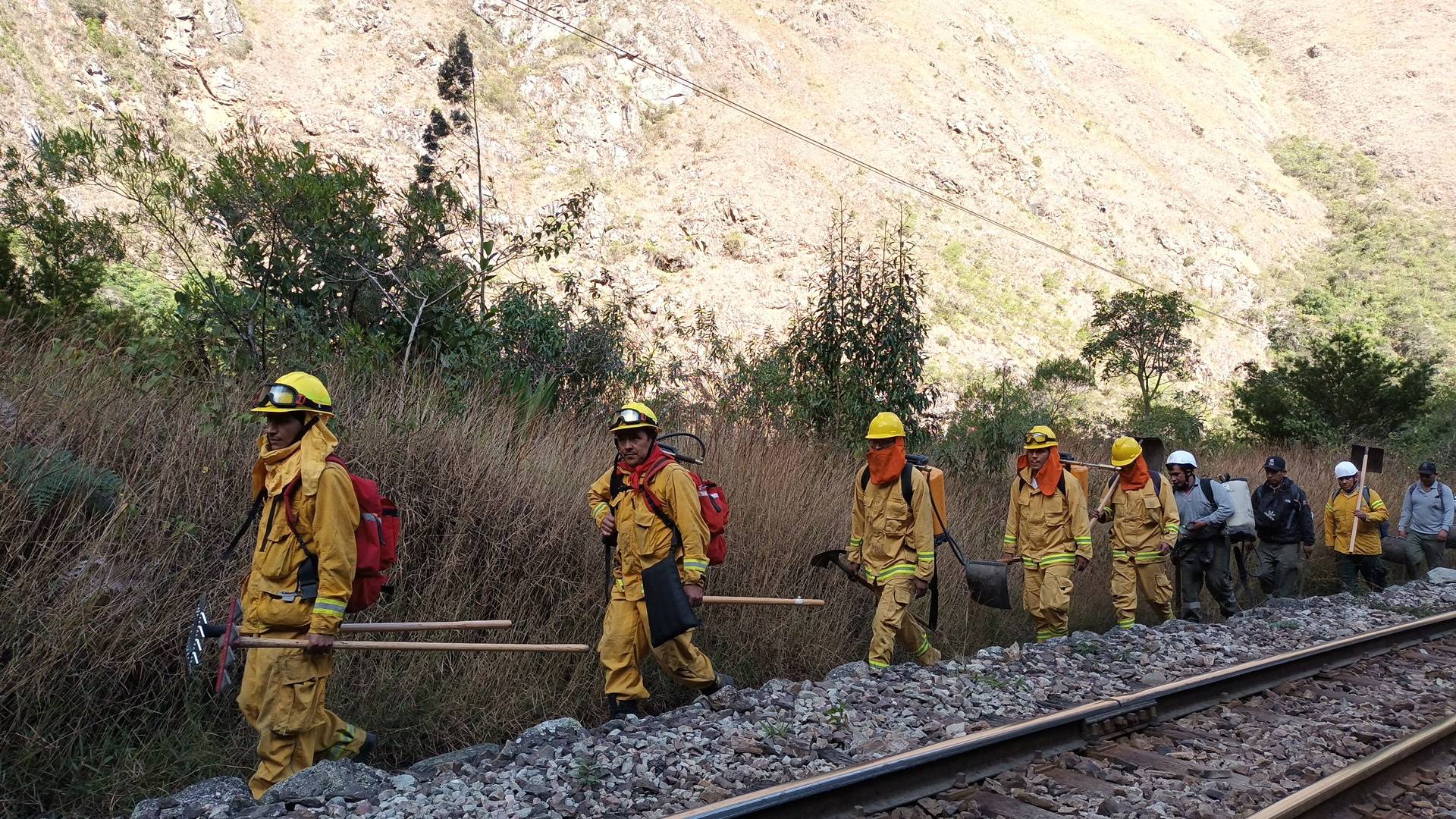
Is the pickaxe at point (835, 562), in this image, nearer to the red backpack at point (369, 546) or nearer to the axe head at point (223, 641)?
the red backpack at point (369, 546)

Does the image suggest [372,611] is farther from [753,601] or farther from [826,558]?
[826,558]

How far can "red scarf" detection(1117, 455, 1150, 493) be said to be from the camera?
30.5 feet

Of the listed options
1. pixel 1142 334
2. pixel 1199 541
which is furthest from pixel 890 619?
pixel 1142 334

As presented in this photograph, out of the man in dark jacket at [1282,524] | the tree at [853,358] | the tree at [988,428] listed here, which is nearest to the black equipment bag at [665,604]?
the tree at [853,358]

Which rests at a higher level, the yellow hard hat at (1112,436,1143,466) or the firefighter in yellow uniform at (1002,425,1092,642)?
the yellow hard hat at (1112,436,1143,466)

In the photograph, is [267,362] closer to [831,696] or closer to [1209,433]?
[831,696]

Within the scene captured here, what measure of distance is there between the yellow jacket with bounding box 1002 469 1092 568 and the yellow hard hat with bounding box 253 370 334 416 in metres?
6.11

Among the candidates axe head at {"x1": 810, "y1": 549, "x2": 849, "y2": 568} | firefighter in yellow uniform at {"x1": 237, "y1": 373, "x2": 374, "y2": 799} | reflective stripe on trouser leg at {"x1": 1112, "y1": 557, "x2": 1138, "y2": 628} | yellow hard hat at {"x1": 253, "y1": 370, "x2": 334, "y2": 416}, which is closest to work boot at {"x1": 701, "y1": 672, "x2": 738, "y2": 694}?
axe head at {"x1": 810, "y1": 549, "x2": 849, "y2": 568}

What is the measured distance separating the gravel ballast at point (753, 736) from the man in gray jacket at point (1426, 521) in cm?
704

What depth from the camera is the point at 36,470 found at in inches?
194

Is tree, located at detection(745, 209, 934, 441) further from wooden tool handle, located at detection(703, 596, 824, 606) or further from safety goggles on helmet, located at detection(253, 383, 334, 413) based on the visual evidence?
safety goggles on helmet, located at detection(253, 383, 334, 413)

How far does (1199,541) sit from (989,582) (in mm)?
3337

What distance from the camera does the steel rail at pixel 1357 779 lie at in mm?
4113

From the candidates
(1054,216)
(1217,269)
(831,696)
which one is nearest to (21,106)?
(831,696)
